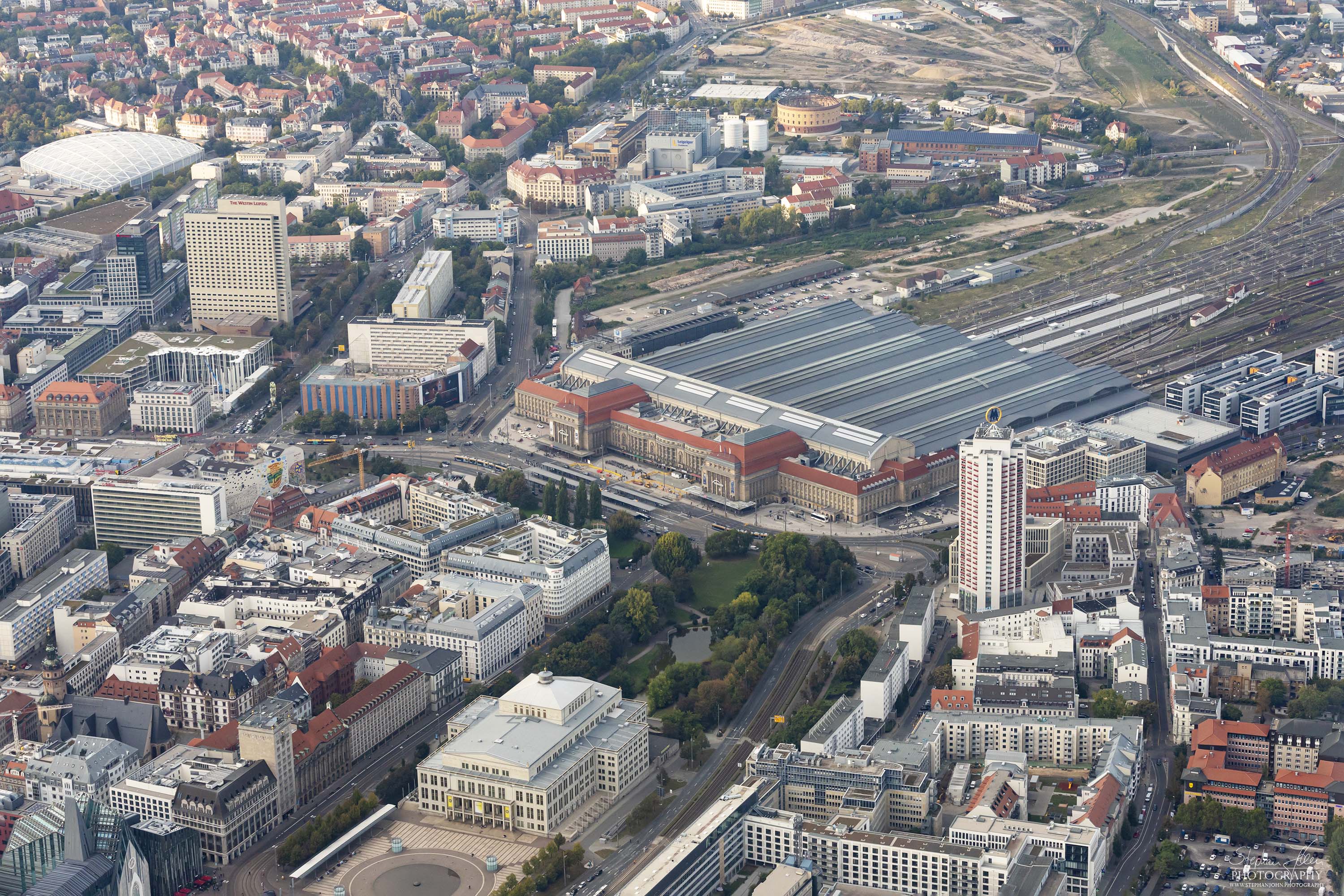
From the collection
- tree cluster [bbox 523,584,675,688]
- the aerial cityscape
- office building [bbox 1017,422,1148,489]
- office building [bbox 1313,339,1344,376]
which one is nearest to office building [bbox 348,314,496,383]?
the aerial cityscape

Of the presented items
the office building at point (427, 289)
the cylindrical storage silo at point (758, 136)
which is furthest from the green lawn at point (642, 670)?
the cylindrical storage silo at point (758, 136)

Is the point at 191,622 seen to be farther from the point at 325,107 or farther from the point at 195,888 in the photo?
the point at 325,107

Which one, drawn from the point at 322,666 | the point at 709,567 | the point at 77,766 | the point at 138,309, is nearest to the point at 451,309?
the point at 138,309

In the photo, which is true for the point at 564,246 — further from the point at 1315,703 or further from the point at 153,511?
the point at 1315,703

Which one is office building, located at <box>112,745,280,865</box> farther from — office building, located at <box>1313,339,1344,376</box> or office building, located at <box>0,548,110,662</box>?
office building, located at <box>1313,339,1344,376</box>

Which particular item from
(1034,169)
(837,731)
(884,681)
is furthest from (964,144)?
(837,731)
